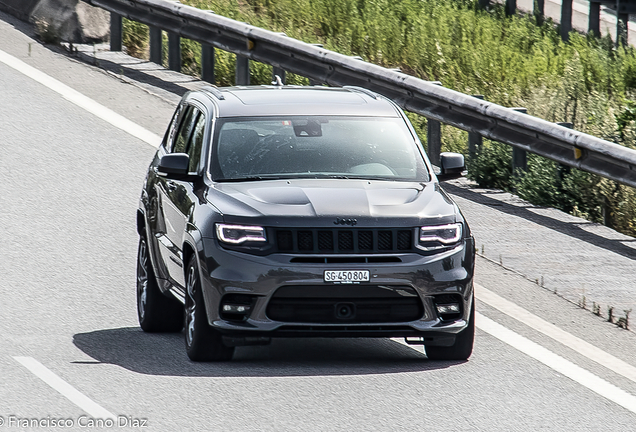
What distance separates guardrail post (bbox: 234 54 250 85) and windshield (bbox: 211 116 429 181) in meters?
7.83

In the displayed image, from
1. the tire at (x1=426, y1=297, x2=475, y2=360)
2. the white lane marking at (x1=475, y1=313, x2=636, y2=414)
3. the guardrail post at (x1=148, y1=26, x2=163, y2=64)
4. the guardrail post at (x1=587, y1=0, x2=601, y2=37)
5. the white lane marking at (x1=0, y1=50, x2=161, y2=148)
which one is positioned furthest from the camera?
the guardrail post at (x1=587, y1=0, x2=601, y2=37)

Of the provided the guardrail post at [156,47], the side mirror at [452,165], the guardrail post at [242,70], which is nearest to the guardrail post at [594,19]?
the guardrail post at [242,70]

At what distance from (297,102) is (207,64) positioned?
861 centimetres

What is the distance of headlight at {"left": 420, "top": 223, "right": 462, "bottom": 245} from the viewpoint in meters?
7.91

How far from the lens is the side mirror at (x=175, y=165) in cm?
850

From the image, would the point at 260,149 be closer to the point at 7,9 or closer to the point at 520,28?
the point at 520,28

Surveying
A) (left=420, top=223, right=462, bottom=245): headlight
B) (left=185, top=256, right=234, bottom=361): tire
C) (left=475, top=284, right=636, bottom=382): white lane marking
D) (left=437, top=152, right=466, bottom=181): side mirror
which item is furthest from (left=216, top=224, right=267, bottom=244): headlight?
(left=475, top=284, right=636, bottom=382): white lane marking

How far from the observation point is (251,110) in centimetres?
902

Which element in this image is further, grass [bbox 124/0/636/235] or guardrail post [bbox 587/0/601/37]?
guardrail post [bbox 587/0/601/37]

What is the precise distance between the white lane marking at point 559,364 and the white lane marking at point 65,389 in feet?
9.12

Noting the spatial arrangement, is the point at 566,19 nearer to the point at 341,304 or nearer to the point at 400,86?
the point at 400,86

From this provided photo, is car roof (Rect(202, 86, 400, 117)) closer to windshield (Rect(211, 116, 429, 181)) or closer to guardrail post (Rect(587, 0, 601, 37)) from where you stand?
windshield (Rect(211, 116, 429, 181))

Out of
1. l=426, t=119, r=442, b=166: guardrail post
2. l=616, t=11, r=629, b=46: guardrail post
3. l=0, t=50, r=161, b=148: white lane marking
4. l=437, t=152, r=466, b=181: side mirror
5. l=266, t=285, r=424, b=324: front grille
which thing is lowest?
l=0, t=50, r=161, b=148: white lane marking

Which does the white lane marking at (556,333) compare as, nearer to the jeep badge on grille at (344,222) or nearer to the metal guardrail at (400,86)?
the jeep badge on grille at (344,222)
